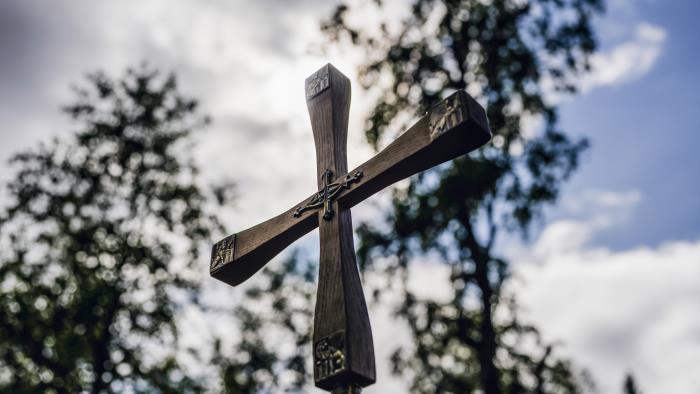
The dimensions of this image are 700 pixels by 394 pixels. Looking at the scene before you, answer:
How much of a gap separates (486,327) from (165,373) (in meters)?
6.55

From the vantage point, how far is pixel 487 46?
38.4 feet

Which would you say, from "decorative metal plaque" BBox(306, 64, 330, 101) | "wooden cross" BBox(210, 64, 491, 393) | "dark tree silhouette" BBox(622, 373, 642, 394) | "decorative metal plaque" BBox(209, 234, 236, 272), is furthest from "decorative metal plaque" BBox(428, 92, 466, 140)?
"dark tree silhouette" BBox(622, 373, 642, 394)

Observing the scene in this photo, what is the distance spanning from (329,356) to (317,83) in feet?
5.05

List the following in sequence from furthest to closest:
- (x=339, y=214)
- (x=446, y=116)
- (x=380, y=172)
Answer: (x=339, y=214) → (x=380, y=172) → (x=446, y=116)

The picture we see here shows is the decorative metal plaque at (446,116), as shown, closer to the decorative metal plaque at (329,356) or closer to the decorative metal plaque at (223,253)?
the decorative metal plaque at (329,356)

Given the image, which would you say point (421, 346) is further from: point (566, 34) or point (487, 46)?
point (566, 34)

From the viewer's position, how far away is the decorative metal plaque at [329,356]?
2090 millimetres

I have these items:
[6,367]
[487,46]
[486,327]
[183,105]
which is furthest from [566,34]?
[6,367]

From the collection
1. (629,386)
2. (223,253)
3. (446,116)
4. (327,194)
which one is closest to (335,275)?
(327,194)

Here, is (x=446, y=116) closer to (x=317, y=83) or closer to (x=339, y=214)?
(x=339, y=214)

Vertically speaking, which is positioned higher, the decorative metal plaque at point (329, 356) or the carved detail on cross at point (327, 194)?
the carved detail on cross at point (327, 194)

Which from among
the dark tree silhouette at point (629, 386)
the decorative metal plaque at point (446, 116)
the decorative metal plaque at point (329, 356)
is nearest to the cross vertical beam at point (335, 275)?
the decorative metal plaque at point (329, 356)

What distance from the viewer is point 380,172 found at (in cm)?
253

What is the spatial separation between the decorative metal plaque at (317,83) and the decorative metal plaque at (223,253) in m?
0.88
